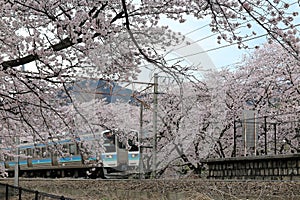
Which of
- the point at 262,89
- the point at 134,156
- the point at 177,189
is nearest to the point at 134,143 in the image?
the point at 134,156

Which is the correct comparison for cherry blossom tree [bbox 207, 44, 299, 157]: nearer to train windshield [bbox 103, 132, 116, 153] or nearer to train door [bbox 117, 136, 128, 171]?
train door [bbox 117, 136, 128, 171]

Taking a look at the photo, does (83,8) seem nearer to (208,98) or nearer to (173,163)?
(208,98)

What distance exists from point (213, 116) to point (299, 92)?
3270mm

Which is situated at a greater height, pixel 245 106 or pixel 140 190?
pixel 245 106

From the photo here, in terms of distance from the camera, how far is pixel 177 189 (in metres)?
8.89

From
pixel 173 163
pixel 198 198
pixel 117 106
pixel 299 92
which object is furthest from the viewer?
pixel 117 106

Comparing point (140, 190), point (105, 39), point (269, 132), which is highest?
point (105, 39)

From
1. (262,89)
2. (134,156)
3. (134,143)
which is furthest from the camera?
(134,156)

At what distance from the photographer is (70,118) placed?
7320mm

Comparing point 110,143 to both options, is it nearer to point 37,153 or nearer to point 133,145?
point 133,145

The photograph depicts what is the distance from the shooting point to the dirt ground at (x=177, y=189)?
6852 millimetres

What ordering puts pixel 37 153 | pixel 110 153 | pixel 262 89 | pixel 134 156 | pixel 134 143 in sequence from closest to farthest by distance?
pixel 262 89 < pixel 134 143 < pixel 110 153 < pixel 134 156 < pixel 37 153

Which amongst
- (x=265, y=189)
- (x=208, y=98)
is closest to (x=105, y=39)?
(x=265, y=189)

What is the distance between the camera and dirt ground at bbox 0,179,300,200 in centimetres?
685
